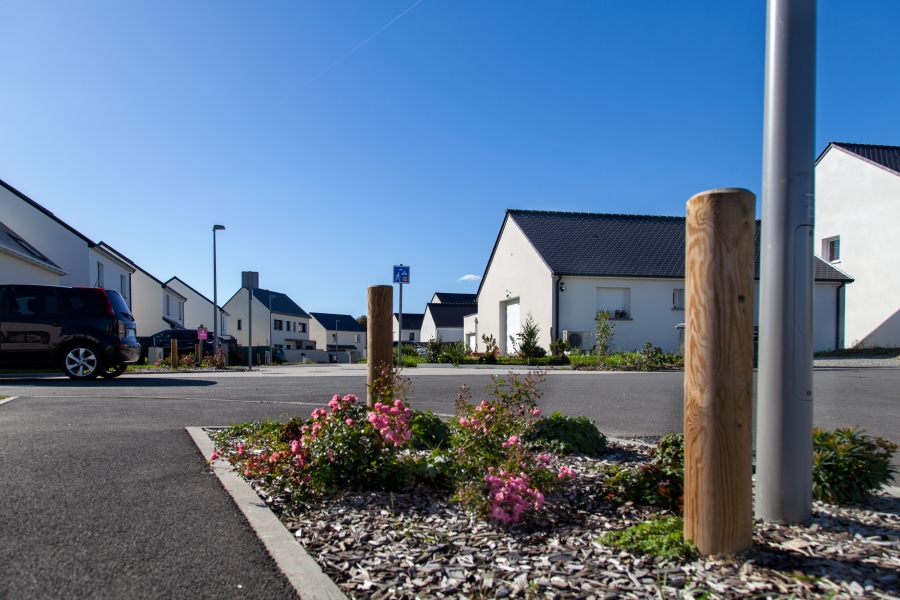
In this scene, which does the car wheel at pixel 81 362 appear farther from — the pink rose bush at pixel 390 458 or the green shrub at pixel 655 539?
the green shrub at pixel 655 539

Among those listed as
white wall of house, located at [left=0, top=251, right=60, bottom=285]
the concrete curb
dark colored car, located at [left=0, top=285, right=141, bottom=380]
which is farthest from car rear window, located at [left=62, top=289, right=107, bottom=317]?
white wall of house, located at [left=0, top=251, right=60, bottom=285]

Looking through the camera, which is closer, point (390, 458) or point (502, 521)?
point (502, 521)

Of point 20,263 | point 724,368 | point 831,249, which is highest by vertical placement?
point 831,249

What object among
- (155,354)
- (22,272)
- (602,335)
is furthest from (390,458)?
(155,354)

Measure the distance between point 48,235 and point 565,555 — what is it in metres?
29.2

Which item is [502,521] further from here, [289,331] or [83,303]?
[289,331]

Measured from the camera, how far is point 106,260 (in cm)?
3172

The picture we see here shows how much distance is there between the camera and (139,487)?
12.6 feet

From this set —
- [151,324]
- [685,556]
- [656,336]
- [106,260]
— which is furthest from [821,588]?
[151,324]

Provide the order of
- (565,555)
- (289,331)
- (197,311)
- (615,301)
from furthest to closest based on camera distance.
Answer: (289,331) < (197,311) < (615,301) < (565,555)

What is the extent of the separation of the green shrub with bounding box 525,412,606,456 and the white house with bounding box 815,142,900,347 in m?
24.4

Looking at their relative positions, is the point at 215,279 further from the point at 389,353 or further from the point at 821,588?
the point at 821,588

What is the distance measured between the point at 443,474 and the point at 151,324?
144ft

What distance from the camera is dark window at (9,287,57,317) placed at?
11.6 meters
